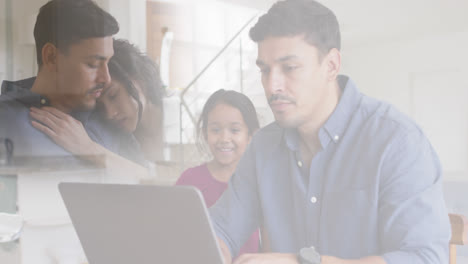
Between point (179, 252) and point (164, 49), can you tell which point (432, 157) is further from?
point (164, 49)

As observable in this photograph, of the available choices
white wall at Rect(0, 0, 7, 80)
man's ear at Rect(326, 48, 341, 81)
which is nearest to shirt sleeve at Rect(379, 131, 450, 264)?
man's ear at Rect(326, 48, 341, 81)

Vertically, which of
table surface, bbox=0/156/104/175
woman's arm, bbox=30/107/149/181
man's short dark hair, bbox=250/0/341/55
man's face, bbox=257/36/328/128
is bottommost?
table surface, bbox=0/156/104/175

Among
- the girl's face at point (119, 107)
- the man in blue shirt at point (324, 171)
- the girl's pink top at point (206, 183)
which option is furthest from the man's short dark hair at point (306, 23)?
the girl's face at point (119, 107)

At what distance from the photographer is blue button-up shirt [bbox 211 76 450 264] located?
1127 millimetres

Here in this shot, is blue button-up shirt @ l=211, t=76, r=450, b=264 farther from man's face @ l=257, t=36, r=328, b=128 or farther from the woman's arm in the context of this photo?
the woman's arm

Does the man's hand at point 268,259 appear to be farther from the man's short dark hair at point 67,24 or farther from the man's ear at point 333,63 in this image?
the man's short dark hair at point 67,24

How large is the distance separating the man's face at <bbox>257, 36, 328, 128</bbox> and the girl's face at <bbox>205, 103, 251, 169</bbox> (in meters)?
0.18

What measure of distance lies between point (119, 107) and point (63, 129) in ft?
0.86

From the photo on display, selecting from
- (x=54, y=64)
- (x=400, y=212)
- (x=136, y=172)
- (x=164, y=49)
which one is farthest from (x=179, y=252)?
(x=54, y=64)

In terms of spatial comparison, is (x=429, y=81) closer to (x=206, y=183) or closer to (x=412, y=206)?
(x=412, y=206)

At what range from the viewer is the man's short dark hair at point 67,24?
6.29 feet

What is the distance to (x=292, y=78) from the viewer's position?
1344 millimetres

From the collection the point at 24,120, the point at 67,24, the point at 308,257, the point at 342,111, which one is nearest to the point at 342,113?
the point at 342,111

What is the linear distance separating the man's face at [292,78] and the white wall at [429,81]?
0.29ft
